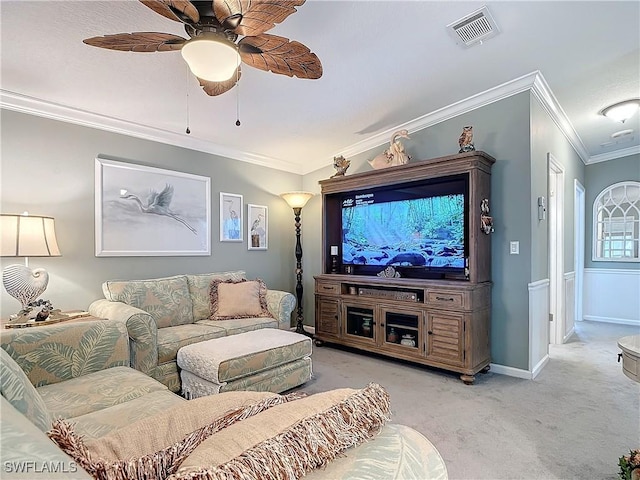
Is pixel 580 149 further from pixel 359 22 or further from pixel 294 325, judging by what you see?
pixel 294 325

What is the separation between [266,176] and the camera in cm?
467

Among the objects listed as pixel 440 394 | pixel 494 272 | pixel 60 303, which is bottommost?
pixel 440 394

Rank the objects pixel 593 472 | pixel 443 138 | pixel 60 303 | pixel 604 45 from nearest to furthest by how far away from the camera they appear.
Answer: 1. pixel 593 472
2. pixel 604 45
3. pixel 60 303
4. pixel 443 138

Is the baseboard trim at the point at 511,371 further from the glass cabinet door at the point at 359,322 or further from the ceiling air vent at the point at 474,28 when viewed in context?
the ceiling air vent at the point at 474,28

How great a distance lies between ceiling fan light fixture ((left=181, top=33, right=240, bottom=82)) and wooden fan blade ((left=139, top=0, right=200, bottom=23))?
86mm

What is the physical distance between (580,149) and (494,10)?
12.6 feet

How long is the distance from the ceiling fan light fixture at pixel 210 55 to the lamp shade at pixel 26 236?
1.76 metres

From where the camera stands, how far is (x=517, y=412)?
239 cm

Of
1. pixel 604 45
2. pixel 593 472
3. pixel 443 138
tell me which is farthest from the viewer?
pixel 443 138

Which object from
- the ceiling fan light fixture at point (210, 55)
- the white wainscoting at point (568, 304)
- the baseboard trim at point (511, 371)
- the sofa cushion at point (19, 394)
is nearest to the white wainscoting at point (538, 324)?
the baseboard trim at point (511, 371)

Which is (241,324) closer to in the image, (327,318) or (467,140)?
(327,318)

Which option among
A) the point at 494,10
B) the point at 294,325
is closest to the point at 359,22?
the point at 494,10

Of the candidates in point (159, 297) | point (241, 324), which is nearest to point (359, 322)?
point (241, 324)

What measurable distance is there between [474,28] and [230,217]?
3.10 metres
